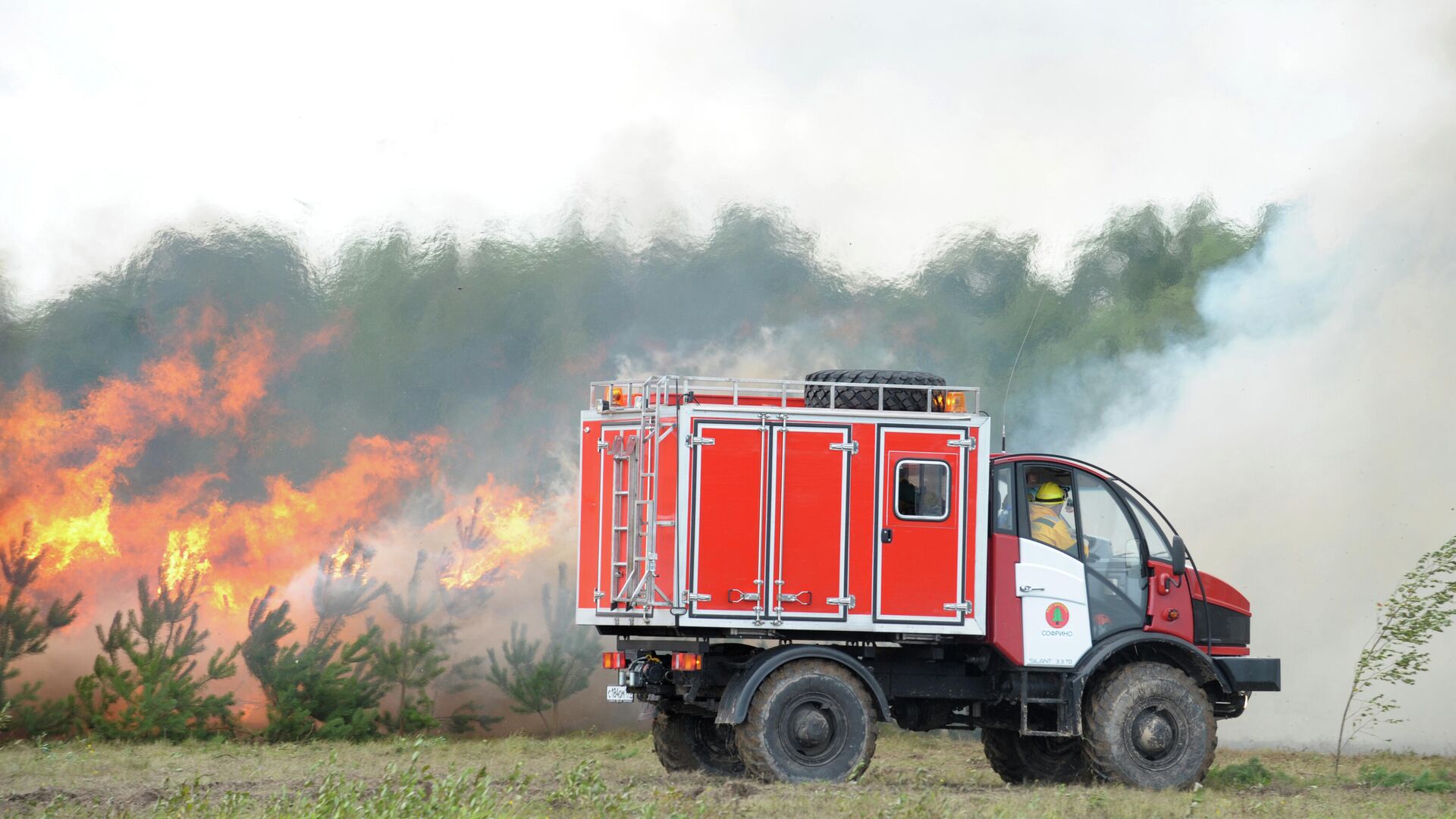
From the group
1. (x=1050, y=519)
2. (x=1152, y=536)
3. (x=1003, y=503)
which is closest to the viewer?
(x=1003, y=503)

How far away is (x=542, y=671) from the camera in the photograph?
1945cm

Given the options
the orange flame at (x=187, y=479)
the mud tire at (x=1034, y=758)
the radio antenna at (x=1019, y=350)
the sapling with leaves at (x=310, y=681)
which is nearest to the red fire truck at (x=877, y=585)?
the mud tire at (x=1034, y=758)

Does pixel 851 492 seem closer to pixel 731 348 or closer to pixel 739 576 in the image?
pixel 739 576

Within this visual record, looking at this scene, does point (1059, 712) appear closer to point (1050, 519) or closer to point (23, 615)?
point (1050, 519)

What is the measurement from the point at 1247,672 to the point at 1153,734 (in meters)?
1.27

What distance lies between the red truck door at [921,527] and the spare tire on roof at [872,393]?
38cm

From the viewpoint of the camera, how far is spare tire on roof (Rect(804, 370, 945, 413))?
42.4ft

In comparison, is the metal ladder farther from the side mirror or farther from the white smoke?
the white smoke

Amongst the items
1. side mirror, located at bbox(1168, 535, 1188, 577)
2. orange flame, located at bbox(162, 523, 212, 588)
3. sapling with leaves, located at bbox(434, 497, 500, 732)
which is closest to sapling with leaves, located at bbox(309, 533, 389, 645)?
sapling with leaves, located at bbox(434, 497, 500, 732)

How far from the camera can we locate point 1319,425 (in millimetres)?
21781

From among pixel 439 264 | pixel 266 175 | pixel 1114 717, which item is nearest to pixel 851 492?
pixel 1114 717

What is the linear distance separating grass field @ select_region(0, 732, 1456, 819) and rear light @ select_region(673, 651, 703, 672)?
40.1 inches

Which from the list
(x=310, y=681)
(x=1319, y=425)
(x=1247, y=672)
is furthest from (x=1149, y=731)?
(x=310, y=681)

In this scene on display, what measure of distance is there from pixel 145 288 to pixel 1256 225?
17623 millimetres
